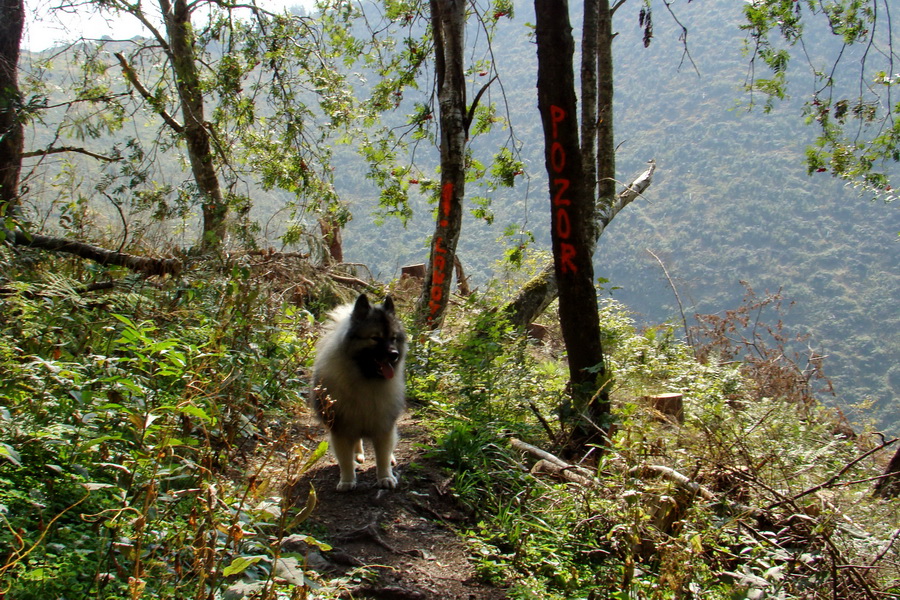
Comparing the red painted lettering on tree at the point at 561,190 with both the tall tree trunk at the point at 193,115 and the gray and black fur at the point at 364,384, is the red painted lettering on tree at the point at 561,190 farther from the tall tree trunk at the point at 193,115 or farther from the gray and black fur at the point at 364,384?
the tall tree trunk at the point at 193,115

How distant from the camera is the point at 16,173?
770 centimetres

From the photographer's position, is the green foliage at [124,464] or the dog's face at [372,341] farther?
A: the dog's face at [372,341]

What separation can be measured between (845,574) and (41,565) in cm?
375

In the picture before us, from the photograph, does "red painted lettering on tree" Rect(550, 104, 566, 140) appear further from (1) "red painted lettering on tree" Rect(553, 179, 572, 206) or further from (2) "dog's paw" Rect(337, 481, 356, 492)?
(2) "dog's paw" Rect(337, 481, 356, 492)

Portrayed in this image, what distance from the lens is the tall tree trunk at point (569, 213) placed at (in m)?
5.52

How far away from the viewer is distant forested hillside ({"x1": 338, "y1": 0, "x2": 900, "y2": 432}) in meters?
22.3

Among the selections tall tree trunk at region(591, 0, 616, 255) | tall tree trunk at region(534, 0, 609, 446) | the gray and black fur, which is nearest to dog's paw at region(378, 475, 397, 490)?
the gray and black fur

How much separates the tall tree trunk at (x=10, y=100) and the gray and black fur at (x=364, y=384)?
513cm

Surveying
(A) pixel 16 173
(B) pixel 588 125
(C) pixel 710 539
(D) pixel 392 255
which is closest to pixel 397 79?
(B) pixel 588 125

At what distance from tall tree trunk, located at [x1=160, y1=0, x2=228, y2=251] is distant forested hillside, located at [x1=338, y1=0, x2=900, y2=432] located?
408 centimetres

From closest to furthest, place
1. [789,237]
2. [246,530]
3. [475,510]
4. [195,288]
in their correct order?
[246,530] < [475,510] < [195,288] < [789,237]

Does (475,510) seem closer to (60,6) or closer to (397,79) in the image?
(397,79)

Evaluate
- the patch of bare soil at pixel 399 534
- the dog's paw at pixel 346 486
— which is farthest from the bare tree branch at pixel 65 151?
the dog's paw at pixel 346 486

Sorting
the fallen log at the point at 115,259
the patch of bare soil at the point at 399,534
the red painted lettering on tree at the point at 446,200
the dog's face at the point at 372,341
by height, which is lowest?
the patch of bare soil at the point at 399,534
